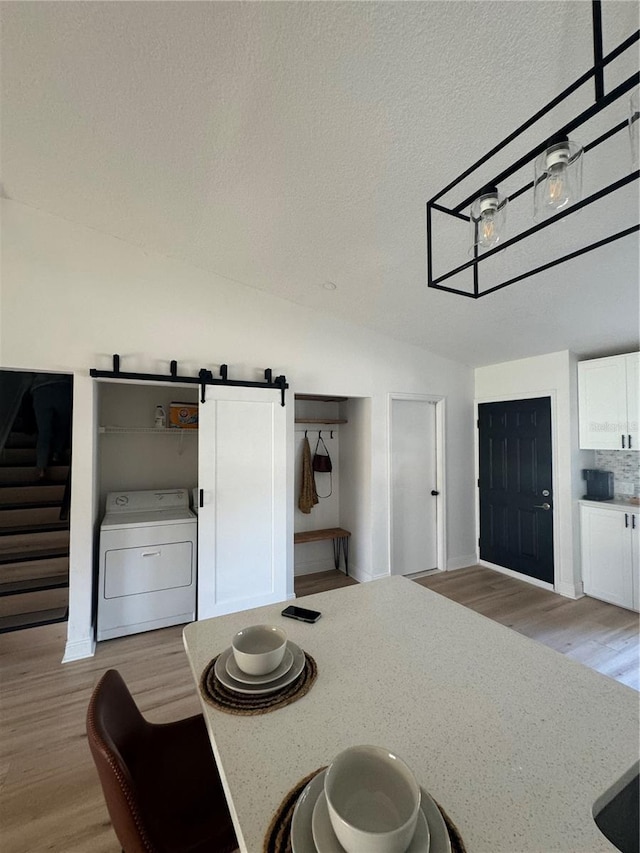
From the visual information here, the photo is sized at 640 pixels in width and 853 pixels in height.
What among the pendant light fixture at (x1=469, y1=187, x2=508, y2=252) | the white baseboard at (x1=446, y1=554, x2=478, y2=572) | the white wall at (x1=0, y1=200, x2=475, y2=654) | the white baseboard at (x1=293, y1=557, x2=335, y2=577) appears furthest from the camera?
the white baseboard at (x1=446, y1=554, x2=478, y2=572)

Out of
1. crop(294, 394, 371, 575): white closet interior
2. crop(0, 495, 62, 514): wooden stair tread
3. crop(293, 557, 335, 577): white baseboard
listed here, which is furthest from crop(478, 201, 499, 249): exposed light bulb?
crop(0, 495, 62, 514): wooden stair tread

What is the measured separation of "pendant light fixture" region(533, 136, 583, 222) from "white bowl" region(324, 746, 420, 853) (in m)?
1.32

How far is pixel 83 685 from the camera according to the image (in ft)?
7.72

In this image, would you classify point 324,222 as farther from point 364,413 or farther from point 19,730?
point 19,730

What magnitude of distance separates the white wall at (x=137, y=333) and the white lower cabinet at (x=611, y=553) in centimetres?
197

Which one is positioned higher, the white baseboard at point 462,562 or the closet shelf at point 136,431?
the closet shelf at point 136,431

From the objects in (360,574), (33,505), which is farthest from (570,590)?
(33,505)

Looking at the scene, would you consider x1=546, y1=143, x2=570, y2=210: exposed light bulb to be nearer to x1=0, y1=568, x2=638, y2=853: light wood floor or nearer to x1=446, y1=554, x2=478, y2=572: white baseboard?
x1=0, y1=568, x2=638, y2=853: light wood floor

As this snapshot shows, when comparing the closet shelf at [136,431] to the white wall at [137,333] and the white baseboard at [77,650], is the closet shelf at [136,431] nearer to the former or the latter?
the white wall at [137,333]

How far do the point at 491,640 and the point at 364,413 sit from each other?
2.87 metres

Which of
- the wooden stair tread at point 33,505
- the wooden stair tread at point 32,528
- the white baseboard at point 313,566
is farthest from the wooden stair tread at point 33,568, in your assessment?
the white baseboard at point 313,566

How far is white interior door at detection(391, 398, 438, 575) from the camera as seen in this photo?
405cm

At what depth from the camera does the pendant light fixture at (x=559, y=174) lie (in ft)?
2.99

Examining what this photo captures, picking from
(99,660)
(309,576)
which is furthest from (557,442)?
(99,660)
